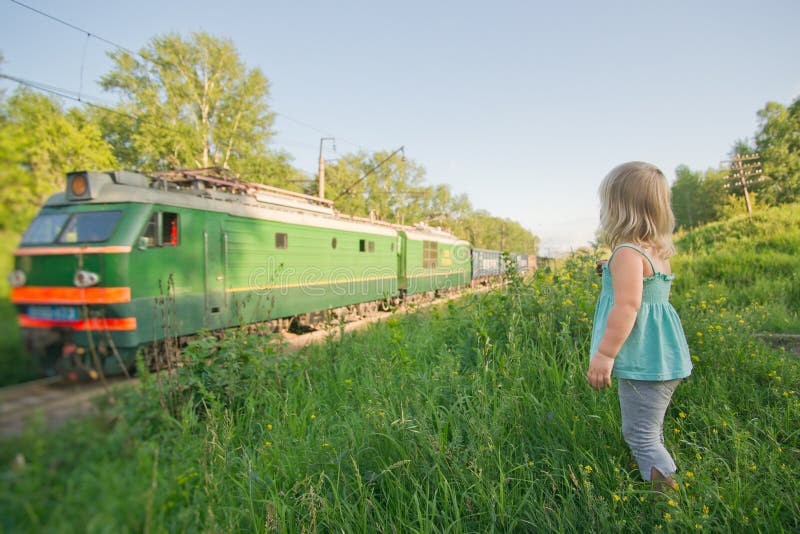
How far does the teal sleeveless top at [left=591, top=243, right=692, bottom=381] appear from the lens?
2291 mm

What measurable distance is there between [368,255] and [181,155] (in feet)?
34.6

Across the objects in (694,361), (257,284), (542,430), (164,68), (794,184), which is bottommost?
(542,430)

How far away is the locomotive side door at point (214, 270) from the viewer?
632 cm

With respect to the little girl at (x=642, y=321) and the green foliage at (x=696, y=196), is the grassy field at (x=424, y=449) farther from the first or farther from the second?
the green foliage at (x=696, y=196)

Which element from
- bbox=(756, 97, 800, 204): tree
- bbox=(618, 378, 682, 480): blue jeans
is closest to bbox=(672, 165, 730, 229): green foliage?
bbox=(756, 97, 800, 204): tree

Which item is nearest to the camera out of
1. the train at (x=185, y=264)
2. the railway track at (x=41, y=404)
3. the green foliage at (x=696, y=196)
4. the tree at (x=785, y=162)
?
the railway track at (x=41, y=404)

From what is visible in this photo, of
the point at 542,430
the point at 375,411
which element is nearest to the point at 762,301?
the point at 542,430

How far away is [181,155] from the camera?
1768 mm

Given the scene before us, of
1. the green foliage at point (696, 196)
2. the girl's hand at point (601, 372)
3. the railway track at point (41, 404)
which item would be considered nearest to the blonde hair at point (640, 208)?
the girl's hand at point (601, 372)

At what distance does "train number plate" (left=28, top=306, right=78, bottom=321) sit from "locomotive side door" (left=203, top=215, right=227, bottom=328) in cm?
599

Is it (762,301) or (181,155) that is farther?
(762,301)

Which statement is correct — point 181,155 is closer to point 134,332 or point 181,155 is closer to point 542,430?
point 134,332

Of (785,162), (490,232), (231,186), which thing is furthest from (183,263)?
(490,232)

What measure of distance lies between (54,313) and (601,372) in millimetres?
2314
